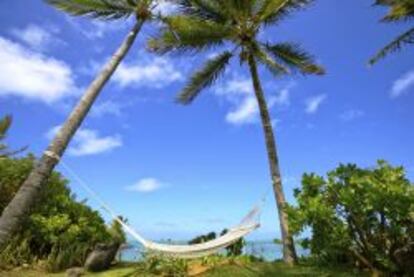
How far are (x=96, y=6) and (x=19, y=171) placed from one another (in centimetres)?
448

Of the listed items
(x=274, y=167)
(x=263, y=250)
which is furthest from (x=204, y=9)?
(x=263, y=250)

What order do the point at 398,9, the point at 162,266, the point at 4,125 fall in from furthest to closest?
1. the point at 4,125
2. the point at 398,9
3. the point at 162,266

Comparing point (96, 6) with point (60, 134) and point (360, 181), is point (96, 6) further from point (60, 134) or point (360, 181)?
point (360, 181)

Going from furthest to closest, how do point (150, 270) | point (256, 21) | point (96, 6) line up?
point (256, 21) → point (96, 6) → point (150, 270)

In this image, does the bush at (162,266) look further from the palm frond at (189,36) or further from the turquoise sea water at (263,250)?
the palm frond at (189,36)

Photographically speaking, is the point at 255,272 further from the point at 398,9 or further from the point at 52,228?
the point at 398,9

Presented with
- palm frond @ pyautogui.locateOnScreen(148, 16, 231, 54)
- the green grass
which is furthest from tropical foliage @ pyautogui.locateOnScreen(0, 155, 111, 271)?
palm frond @ pyautogui.locateOnScreen(148, 16, 231, 54)

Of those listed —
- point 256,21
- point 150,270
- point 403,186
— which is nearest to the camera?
point 403,186

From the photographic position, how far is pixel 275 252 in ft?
37.6

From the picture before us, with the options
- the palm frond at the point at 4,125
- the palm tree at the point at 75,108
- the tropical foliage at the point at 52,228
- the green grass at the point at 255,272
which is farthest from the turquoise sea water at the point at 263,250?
Answer: the palm frond at the point at 4,125

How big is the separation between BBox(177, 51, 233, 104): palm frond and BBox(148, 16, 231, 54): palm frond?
0.43 metres

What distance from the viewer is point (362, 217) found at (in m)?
A: 8.85

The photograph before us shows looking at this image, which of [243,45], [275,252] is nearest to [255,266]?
[275,252]

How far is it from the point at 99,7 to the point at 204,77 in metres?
3.03
